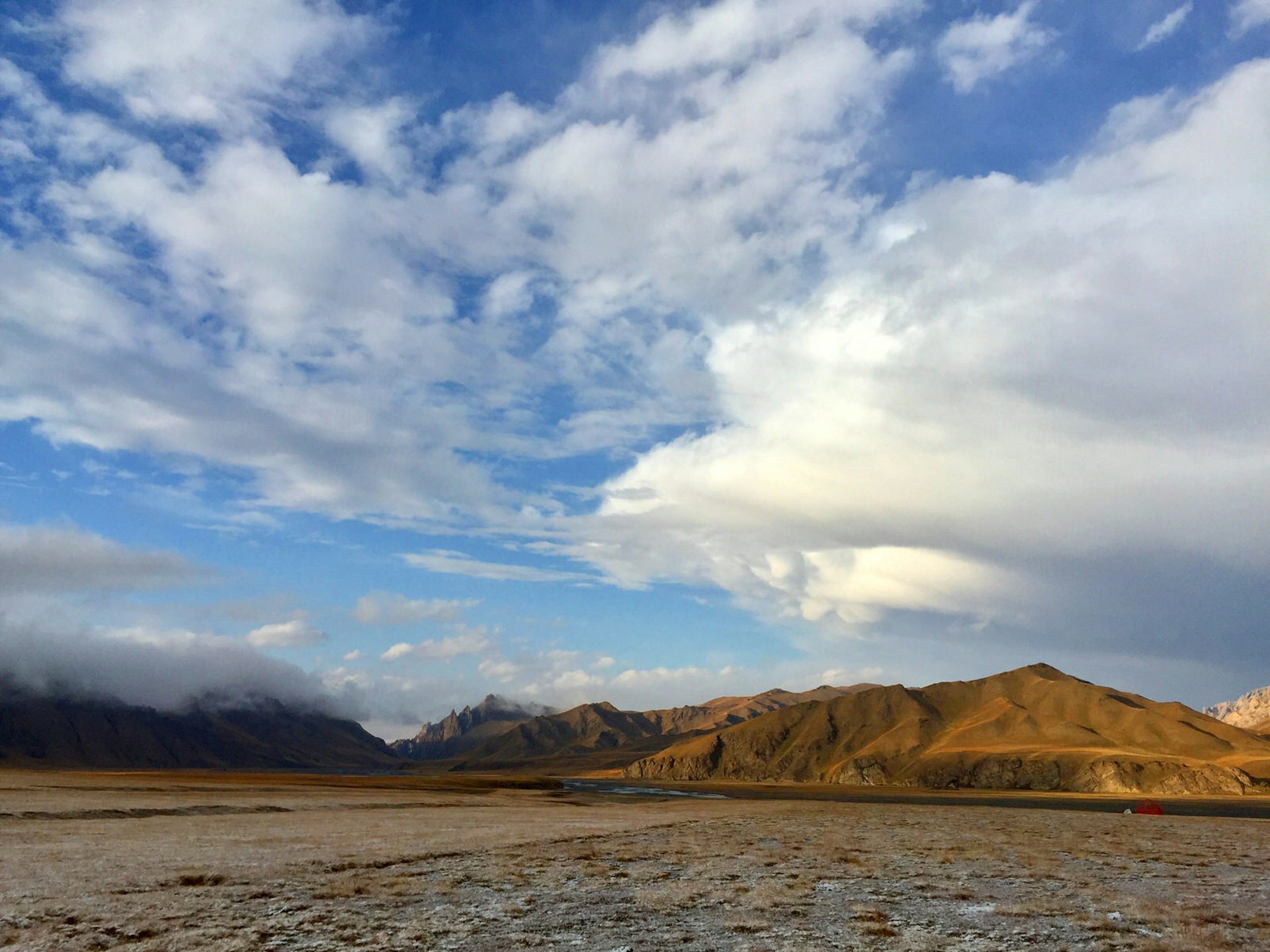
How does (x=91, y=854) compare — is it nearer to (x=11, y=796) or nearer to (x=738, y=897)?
(x=738, y=897)

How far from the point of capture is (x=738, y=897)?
69.6ft

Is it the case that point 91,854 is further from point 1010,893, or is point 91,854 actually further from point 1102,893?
point 1102,893

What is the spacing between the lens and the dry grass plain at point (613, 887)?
16.3 meters

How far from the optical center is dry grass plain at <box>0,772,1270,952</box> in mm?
16281

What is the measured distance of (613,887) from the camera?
23.0m

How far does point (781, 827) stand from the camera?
4616 centimetres

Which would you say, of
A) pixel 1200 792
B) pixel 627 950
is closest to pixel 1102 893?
pixel 627 950

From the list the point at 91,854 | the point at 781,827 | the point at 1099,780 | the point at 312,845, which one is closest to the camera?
the point at 91,854

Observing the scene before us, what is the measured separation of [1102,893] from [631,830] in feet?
86.1

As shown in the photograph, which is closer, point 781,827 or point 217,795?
point 781,827

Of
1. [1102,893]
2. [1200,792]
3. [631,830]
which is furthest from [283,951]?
[1200,792]

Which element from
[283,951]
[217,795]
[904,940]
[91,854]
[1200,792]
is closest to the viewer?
[283,951]

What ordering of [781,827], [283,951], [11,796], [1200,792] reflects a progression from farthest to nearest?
[1200,792] < [11,796] < [781,827] < [283,951]

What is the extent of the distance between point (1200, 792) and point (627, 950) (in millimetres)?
220855
